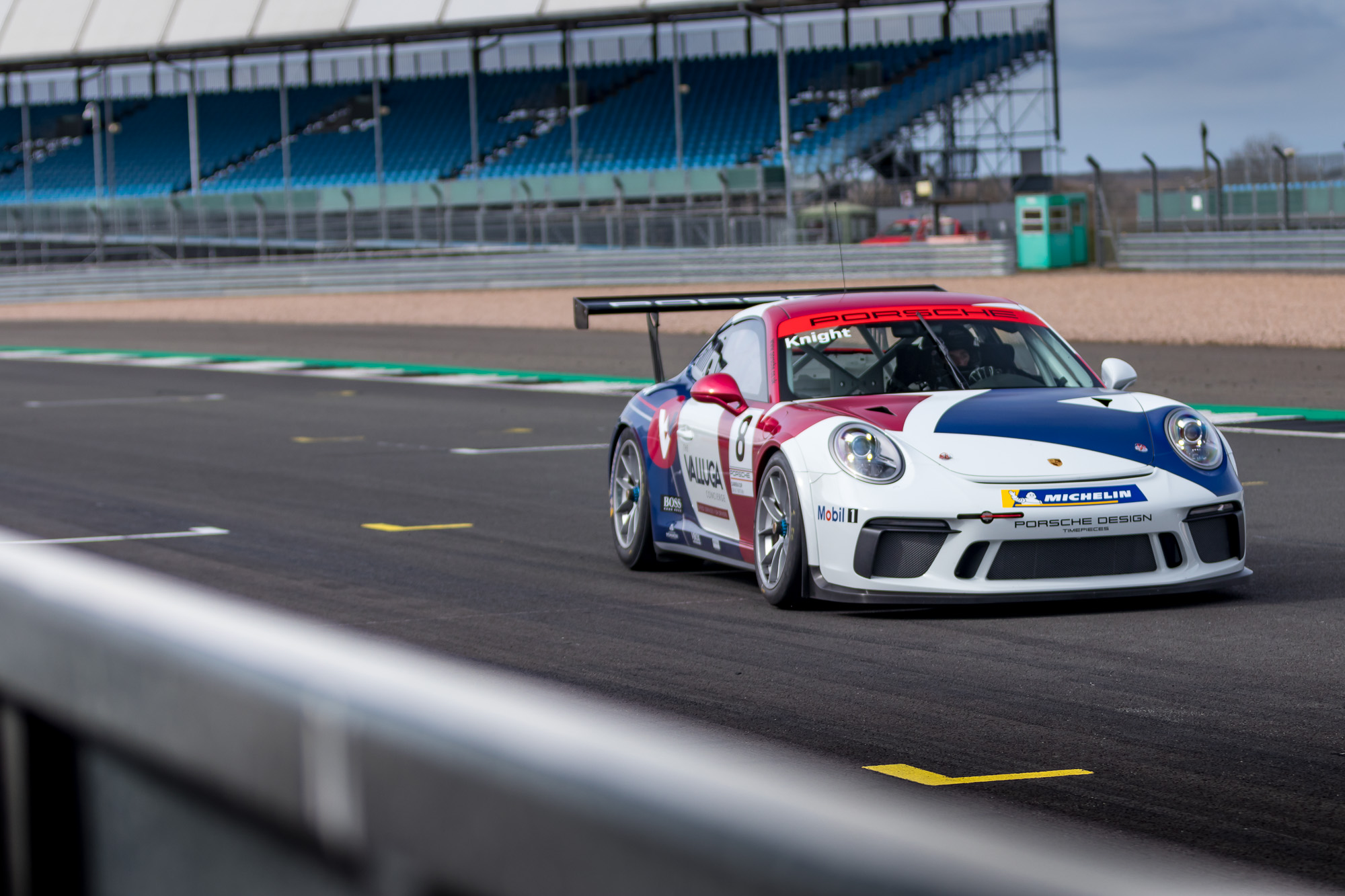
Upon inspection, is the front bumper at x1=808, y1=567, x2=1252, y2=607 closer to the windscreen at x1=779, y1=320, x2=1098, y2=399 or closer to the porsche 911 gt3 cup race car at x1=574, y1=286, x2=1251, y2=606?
the porsche 911 gt3 cup race car at x1=574, y1=286, x2=1251, y2=606

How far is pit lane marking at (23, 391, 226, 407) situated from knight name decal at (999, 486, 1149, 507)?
14421mm

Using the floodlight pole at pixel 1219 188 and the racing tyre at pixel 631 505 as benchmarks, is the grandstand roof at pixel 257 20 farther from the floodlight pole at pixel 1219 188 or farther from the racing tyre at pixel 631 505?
the racing tyre at pixel 631 505

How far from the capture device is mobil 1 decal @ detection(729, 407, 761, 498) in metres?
7.91

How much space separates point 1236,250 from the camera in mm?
27797

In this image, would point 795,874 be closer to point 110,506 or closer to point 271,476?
point 110,506

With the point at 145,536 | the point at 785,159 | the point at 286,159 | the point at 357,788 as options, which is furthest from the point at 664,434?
the point at 286,159

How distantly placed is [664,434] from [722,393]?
768mm

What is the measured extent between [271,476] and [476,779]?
12.3 meters

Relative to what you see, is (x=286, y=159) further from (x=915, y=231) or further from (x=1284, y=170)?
(x=1284, y=170)

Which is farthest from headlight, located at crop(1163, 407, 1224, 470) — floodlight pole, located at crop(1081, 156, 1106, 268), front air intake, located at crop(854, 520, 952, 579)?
floodlight pole, located at crop(1081, 156, 1106, 268)

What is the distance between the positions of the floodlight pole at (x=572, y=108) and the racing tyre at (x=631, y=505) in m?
33.9

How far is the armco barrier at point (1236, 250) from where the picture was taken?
26.1 m

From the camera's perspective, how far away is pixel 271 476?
13102 mm

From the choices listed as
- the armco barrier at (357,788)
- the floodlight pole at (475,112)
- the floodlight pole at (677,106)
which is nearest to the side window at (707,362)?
the armco barrier at (357,788)
